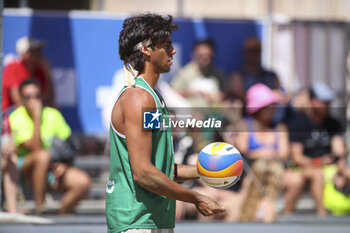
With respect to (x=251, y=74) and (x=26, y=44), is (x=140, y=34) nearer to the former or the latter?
(x=26, y=44)

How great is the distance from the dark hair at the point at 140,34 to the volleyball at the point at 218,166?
0.63 m

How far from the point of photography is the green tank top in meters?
3.16

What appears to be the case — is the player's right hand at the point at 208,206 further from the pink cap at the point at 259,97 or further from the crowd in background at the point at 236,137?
the pink cap at the point at 259,97

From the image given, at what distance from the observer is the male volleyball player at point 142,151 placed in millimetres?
3088

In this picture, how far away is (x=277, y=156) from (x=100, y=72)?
2601mm

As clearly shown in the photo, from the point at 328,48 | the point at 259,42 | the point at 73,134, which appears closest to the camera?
the point at 73,134

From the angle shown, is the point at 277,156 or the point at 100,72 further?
the point at 100,72

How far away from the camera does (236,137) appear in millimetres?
7375

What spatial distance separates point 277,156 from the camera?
7379 mm

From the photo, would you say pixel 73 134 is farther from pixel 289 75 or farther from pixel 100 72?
pixel 289 75

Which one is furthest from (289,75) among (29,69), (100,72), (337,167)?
(29,69)

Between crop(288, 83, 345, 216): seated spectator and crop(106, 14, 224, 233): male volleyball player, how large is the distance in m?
4.67

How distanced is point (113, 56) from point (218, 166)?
16.4 ft

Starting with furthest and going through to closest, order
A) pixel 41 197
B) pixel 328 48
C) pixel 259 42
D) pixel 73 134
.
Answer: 1. pixel 328 48
2. pixel 259 42
3. pixel 73 134
4. pixel 41 197
